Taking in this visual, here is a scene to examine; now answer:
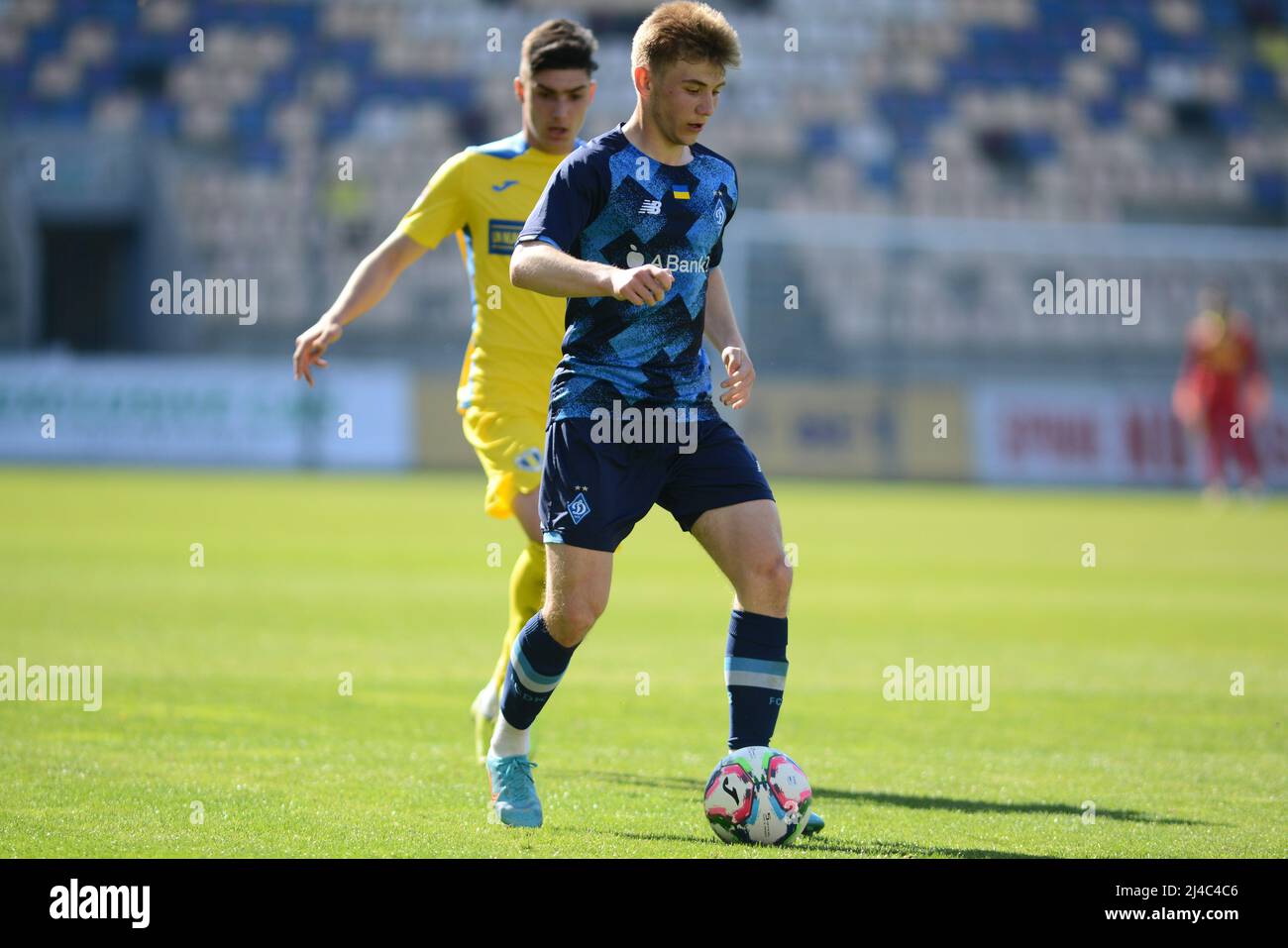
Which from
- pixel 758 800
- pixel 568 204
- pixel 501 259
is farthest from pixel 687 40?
pixel 758 800

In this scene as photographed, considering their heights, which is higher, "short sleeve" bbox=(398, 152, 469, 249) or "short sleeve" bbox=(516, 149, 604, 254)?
"short sleeve" bbox=(398, 152, 469, 249)

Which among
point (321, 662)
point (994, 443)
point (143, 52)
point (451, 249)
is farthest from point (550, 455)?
point (143, 52)

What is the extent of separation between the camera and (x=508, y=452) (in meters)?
6.54

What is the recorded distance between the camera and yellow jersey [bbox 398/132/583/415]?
6664 mm

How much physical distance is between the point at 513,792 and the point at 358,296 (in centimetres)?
192

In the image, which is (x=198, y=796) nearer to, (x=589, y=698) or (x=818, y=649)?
(x=589, y=698)

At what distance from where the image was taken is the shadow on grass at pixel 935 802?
5699mm

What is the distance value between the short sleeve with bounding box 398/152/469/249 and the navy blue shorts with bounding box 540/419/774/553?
59.3 inches

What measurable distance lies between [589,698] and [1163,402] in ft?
64.3
